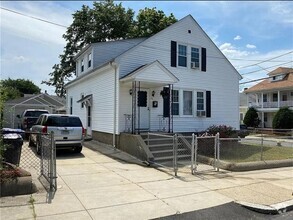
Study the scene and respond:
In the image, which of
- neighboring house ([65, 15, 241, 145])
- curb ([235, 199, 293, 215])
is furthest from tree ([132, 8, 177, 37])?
curb ([235, 199, 293, 215])

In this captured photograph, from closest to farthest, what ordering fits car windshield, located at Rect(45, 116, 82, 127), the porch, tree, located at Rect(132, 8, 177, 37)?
car windshield, located at Rect(45, 116, 82, 127)
the porch
tree, located at Rect(132, 8, 177, 37)

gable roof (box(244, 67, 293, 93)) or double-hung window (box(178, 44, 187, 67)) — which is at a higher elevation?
gable roof (box(244, 67, 293, 93))

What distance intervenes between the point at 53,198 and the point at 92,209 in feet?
3.87

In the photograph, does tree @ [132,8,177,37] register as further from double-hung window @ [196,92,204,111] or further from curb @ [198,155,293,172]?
curb @ [198,155,293,172]

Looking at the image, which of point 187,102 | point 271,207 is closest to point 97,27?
point 187,102

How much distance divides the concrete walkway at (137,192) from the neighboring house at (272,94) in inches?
1232

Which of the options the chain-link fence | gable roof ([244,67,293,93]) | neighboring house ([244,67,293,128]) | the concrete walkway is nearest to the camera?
the concrete walkway

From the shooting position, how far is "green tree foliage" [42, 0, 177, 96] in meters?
35.7

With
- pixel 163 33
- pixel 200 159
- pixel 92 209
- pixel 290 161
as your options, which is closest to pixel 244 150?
pixel 290 161

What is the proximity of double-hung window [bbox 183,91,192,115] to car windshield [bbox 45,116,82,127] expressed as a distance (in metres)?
6.68

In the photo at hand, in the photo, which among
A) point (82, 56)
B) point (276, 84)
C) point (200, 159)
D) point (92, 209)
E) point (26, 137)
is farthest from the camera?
point (276, 84)

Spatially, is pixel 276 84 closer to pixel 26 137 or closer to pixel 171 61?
pixel 171 61

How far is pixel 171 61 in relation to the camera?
16.7 m

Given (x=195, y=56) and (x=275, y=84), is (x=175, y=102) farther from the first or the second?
(x=275, y=84)
